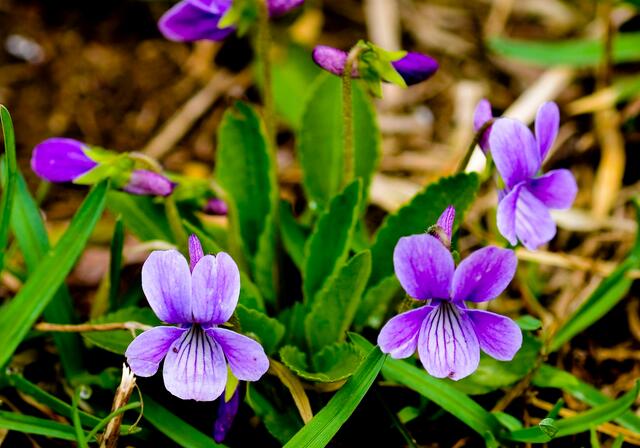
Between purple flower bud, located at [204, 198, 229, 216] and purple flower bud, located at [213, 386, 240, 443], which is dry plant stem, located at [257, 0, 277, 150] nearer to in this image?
purple flower bud, located at [204, 198, 229, 216]

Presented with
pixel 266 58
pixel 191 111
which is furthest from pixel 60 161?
pixel 191 111

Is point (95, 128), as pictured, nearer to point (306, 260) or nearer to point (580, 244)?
point (306, 260)

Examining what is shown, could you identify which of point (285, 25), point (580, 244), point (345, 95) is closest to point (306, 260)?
point (345, 95)

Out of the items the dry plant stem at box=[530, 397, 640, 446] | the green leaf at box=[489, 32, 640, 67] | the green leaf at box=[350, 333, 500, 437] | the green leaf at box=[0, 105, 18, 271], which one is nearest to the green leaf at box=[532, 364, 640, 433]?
the dry plant stem at box=[530, 397, 640, 446]

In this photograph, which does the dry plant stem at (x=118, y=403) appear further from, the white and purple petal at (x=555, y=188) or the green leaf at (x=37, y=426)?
the white and purple petal at (x=555, y=188)

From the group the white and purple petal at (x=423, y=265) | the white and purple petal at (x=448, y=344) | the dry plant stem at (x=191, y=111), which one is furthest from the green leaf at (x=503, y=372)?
the dry plant stem at (x=191, y=111)
